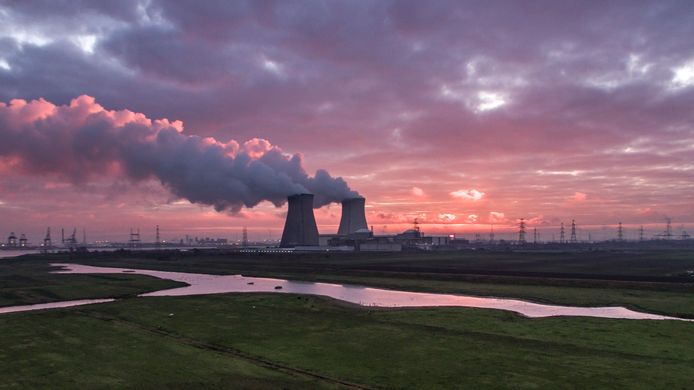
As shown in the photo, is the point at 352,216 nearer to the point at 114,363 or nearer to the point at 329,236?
the point at 329,236

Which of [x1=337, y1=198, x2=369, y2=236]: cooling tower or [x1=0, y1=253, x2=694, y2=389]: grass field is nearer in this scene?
[x1=0, y1=253, x2=694, y2=389]: grass field

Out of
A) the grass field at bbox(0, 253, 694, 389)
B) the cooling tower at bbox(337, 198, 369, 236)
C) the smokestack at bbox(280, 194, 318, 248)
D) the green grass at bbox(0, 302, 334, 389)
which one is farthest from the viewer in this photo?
the cooling tower at bbox(337, 198, 369, 236)

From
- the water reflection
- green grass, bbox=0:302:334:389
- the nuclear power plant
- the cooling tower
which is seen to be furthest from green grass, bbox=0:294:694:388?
the cooling tower

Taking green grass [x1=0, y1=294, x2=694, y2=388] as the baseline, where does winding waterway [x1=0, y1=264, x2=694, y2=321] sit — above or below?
below

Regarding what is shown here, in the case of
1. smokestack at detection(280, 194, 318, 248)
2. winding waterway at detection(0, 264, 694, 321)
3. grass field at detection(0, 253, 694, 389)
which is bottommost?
winding waterway at detection(0, 264, 694, 321)

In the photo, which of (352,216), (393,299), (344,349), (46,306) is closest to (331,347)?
(344,349)

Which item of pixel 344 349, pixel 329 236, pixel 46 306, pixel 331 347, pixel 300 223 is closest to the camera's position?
pixel 344 349

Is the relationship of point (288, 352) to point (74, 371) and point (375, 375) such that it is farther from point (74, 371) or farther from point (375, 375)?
point (74, 371)

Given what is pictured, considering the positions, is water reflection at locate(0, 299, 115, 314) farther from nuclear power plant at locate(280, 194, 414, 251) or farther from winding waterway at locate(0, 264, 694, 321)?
nuclear power plant at locate(280, 194, 414, 251)
